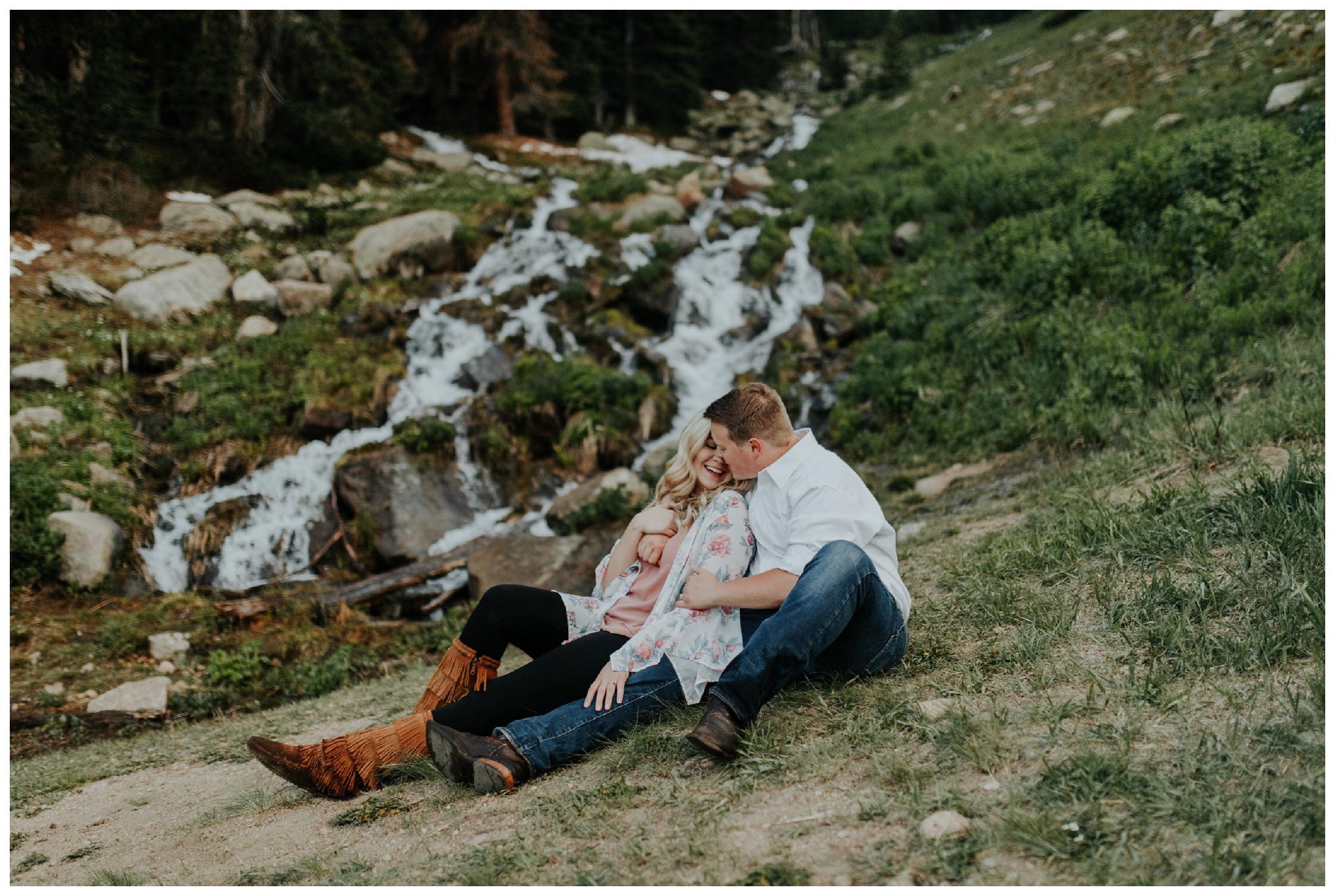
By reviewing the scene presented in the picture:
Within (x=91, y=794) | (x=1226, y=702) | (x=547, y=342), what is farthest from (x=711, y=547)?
(x=547, y=342)

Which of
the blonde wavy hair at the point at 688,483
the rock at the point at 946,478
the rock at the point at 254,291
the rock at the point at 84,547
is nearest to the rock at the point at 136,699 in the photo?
the rock at the point at 84,547

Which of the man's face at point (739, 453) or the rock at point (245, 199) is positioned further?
the rock at point (245, 199)

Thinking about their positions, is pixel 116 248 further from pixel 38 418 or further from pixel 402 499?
pixel 402 499

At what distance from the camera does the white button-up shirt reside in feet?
10.0

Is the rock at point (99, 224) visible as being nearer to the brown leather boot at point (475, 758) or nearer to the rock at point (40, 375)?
the rock at point (40, 375)

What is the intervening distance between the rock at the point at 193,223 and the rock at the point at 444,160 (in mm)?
8226

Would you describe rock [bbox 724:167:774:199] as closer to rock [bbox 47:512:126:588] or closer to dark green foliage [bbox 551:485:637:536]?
dark green foliage [bbox 551:485:637:536]

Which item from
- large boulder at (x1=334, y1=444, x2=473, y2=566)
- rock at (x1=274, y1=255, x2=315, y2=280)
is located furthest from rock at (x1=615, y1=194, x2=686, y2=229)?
large boulder at (x1=334, y1=444, x2=473, y2=566)

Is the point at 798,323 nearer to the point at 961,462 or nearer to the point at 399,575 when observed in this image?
the point at 961,462

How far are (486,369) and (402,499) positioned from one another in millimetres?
2811

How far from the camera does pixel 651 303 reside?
13094 millimetres

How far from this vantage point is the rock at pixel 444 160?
Answer: 21922 millimetres

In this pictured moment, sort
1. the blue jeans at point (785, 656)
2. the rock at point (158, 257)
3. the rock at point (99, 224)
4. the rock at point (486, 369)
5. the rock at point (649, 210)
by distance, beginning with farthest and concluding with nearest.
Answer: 1. the rock at point (649, 210)
2. the rock at point (99, 224)
3. the rock at point (158, 257)
4. the rock at point (486, 369)
5. the blue jeans at point (785, 656)

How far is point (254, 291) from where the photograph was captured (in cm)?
1273
